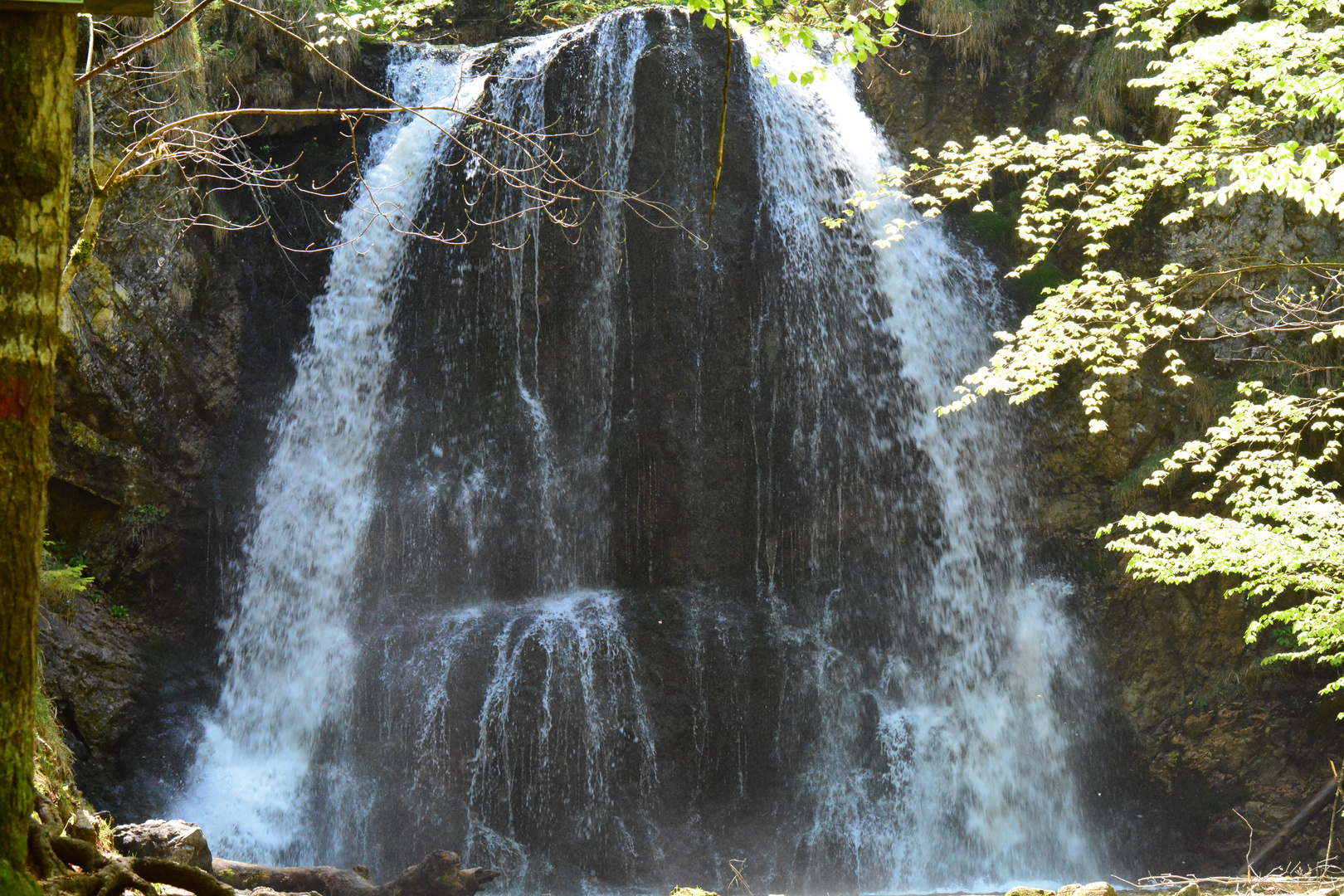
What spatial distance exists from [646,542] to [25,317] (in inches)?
318

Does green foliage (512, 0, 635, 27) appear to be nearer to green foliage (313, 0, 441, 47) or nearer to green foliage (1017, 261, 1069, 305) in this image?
green foliage (313, 0, 441, 47)

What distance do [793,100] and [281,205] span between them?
6.26 m

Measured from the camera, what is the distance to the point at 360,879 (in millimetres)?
6340

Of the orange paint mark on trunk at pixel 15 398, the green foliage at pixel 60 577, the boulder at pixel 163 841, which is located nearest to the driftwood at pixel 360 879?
the boulder at pixel 163 841

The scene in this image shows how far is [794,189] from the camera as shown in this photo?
11.1m

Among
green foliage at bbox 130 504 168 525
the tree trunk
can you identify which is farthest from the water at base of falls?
the tree trunk

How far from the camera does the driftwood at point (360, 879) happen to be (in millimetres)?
6078

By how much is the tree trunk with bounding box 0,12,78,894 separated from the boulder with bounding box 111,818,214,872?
2.49 metres

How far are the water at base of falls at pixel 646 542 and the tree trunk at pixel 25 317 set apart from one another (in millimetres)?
6422

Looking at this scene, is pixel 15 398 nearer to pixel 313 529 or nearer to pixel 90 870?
pixel 90 870

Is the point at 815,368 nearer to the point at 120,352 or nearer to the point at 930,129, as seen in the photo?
the point at 930,129

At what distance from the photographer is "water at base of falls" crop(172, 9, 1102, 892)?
900cm

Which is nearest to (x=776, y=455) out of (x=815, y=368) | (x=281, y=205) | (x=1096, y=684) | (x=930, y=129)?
(x=815, y=368)

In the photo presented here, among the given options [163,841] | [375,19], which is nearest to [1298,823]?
[163,841]
